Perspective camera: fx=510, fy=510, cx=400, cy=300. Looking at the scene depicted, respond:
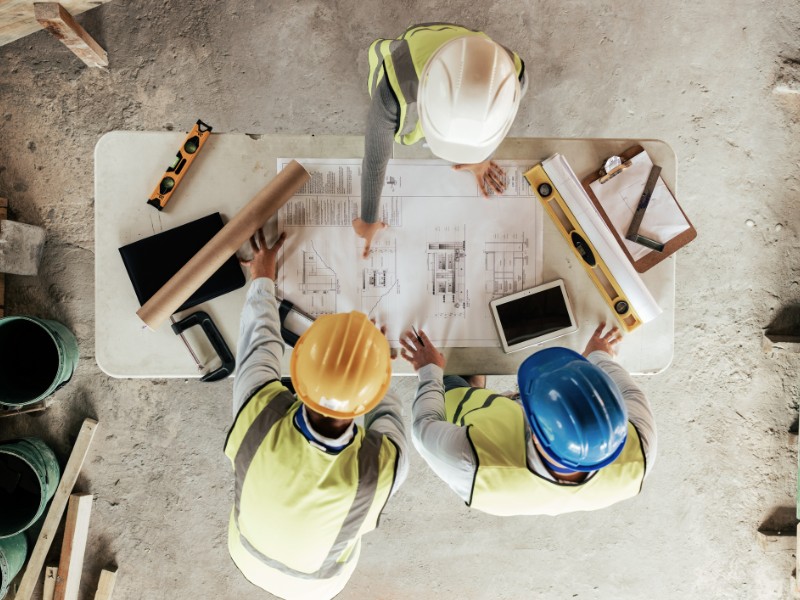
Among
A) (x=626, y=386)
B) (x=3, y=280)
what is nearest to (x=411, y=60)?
(x=626, y=386)

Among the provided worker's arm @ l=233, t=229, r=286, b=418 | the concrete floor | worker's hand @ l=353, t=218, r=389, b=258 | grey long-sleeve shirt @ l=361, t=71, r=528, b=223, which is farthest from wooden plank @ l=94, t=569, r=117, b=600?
grey long-sleeve shirt @ l=361, t=71, r=528, b=223

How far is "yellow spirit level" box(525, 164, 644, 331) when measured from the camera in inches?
74.9

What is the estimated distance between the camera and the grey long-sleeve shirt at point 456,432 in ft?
5.56

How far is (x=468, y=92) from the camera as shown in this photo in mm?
1409

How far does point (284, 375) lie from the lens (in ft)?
6.24

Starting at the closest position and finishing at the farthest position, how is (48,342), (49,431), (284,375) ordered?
(284,375)
(48,342)
(49,431)

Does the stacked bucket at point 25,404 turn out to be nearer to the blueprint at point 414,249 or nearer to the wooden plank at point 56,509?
the wooden plank at point 56,509

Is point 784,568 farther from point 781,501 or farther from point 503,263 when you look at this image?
point 503,263

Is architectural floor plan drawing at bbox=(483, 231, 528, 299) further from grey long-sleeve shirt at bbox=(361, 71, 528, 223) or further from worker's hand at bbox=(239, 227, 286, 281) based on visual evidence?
worker's hand at bbox=(239, 227, 286, 281)

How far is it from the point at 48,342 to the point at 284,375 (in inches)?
56.5

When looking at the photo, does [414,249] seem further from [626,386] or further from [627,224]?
[626,386]

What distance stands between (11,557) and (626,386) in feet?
9.72

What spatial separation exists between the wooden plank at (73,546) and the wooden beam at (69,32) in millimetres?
2310

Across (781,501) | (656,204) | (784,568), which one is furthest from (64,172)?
(784,568)
